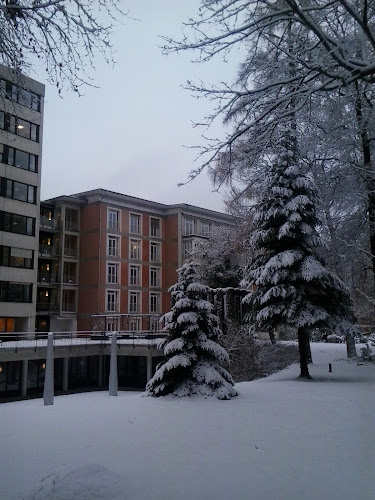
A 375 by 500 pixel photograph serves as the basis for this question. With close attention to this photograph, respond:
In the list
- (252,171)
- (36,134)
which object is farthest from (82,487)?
(36,134)

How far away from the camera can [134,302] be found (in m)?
45.0

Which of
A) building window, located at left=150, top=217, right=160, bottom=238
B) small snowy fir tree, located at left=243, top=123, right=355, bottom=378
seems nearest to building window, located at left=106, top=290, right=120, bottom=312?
building window, located at left=150, top=217, right=160, bottom=238

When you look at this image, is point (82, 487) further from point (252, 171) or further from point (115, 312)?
point (115, 312)

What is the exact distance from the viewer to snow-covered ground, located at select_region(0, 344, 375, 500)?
505cm

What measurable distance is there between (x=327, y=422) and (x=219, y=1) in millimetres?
7505

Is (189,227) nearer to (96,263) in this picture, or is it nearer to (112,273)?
(112,273)

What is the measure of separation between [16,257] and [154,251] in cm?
1616

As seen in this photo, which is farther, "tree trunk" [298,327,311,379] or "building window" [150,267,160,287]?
"building window" [150,267,160,287]

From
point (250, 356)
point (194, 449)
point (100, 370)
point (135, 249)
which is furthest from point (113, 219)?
point (194, 449)

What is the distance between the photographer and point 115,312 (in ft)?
141

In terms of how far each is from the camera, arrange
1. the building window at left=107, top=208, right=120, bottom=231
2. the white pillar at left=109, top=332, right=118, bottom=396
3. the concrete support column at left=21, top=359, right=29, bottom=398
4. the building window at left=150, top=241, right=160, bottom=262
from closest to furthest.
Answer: the white pillar at left=109, top=332, right=118, bottom=396
the concrete support column at left=21, top=359, right=29, bottom=398
the building window at left=107, top=208, right=120, bottom=231
the building window at left=150, top=241, right=160, bottom=262

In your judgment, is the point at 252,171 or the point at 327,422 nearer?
the point at 327,422

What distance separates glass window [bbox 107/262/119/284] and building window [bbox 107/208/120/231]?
11.2 ft

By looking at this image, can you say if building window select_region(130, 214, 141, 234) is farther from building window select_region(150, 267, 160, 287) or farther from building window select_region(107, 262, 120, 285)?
building window select_region(150, 267, 160, 287)
